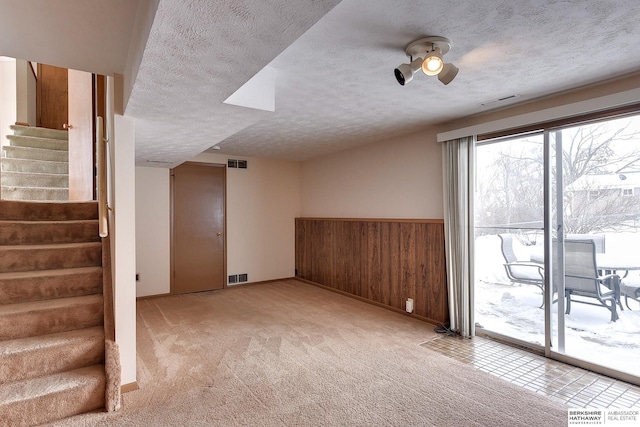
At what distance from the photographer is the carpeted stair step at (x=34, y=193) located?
12.2 feet

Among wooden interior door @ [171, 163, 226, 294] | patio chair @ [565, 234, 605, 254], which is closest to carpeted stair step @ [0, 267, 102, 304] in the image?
wooden interior door @ [171, 163, 226, 294]

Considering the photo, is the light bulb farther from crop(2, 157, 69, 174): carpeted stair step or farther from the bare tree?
crop(2, 157, 69, 174): carpeted stair step

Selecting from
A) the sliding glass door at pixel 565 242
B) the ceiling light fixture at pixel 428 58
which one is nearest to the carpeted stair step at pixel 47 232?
the ceiling light fixture at pixel 428 58

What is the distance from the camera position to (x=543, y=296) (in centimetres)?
301

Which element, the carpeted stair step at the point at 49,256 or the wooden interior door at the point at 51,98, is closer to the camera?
the carpeted stair step at the point at 49,256

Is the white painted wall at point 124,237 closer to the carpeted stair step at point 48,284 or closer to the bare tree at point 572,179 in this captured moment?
the carpeted stair step at point 48,284

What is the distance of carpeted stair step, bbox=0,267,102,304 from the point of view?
2414 millimetres

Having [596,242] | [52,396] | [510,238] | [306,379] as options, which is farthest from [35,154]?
[596,242]

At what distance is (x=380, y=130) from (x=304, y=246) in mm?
2891

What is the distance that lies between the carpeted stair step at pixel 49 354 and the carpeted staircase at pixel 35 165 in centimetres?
239

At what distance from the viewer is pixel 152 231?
4953 mm

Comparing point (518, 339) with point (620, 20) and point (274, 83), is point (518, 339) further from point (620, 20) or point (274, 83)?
point (274, 83)

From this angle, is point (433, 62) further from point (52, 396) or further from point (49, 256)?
point (49, 256)

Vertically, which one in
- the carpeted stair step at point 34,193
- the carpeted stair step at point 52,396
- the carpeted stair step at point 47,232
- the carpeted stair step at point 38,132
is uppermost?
the carpeted stair step at point 38,132
